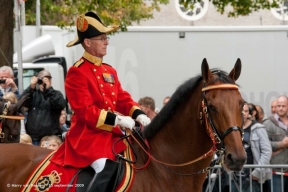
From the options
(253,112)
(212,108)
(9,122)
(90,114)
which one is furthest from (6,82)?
(212,108)

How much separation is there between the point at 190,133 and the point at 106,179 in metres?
0.86

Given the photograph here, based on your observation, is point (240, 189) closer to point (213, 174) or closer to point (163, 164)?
point (213, 174)

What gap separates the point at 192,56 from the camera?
17844 millimetres

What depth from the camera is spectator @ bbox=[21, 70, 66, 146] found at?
12.6m

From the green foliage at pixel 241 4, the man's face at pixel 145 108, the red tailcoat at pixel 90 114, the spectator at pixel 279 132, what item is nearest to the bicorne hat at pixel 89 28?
the red tailcoat at pixel 90 114

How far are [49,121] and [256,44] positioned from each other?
21.8ft

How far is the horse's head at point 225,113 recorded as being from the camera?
669cm

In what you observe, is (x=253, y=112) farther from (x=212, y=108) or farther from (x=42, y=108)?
(x=212, y=108)

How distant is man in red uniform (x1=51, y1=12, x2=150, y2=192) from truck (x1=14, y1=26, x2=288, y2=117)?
978 cm

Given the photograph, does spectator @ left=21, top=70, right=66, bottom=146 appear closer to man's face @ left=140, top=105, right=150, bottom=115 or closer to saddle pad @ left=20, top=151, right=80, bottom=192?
man's face @ left=140, top=105, right=150, bottom=115

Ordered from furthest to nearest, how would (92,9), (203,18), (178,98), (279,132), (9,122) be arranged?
(203,18), (92,9), (279,132), (9,122), (178,98)

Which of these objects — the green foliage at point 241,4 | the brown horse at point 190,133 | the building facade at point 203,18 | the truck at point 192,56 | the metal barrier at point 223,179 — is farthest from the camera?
the building facade at point 203,18

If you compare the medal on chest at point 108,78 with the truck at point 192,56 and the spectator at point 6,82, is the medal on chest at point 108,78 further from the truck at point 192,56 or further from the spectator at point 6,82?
the truck at point 192,56

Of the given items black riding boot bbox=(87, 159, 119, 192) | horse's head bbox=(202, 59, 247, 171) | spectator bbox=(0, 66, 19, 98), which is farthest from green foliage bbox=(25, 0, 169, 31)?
horse's head bbox=(202, 59, 247, 171)
